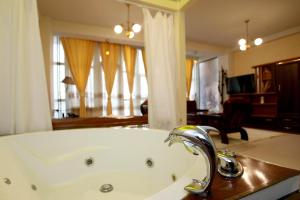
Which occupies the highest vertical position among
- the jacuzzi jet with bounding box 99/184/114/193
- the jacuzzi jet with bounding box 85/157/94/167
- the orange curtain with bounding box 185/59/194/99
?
the orange curtain with bounding box 185/59/194/99

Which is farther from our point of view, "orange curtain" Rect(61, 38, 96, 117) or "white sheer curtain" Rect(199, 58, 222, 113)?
"white sheer curtain" Rect(199, 58, 222, 113)

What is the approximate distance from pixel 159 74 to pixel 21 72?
1.48 metres

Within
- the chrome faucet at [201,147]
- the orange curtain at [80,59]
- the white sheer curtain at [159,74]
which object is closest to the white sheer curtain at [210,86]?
the orange curtain at [80,59]

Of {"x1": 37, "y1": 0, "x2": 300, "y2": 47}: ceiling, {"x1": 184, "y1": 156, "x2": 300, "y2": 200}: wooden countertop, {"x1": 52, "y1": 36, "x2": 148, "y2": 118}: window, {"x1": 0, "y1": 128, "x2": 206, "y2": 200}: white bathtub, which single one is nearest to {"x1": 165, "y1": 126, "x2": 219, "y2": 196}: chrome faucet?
{"x1": 184, "y1": 156, "x2": 300, "y2": 200}: wooden countertop

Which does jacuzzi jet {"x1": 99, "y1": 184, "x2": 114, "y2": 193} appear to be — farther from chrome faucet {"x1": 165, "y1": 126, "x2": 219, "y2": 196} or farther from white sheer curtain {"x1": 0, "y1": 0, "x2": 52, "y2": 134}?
chrome faucet {"x1": 165, "y1": 126, "x2": 219, "y2": 196}

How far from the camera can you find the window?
4922mm

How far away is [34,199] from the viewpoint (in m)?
1.27

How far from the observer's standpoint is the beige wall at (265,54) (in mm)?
5023

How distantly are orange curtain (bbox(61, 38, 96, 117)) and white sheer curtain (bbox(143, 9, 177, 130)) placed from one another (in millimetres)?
3152

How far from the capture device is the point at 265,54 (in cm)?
565

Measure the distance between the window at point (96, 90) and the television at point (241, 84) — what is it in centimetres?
285

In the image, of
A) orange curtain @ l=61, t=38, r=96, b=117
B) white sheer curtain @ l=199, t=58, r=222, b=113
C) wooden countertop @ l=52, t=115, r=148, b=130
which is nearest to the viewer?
wooden countertop @ l=52, t=115, r=148, b=130

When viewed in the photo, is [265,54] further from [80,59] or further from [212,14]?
[80,59]

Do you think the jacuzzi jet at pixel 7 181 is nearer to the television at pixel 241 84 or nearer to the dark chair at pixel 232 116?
the dark chair at pixel 232 116
